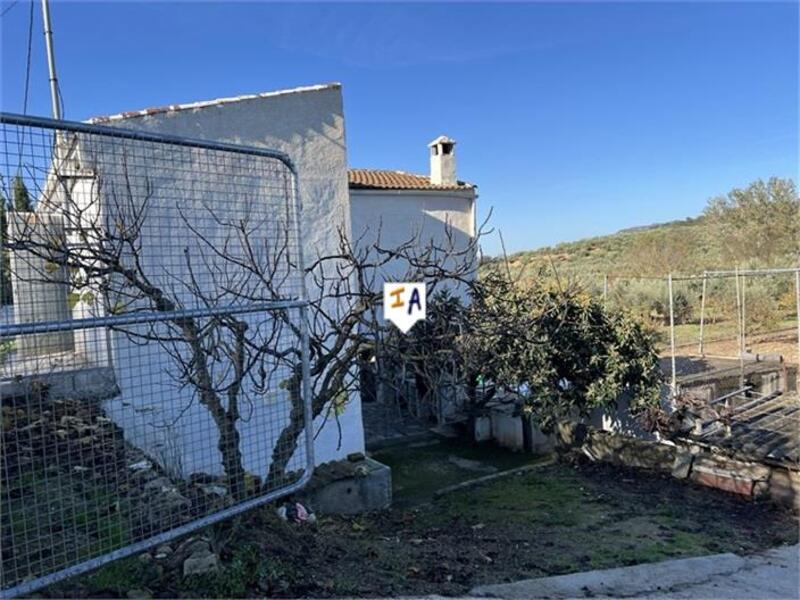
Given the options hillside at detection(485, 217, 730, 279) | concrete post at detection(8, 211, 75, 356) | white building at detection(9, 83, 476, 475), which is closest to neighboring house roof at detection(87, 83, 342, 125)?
white building at detection(9, 83, 476, 475)

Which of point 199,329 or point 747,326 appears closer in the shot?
point 199,329

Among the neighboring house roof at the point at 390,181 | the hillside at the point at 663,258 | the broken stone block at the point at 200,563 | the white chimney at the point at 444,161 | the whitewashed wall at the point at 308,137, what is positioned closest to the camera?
the broken stone block at the point at 200,563

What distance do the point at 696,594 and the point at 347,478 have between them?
4088 mm

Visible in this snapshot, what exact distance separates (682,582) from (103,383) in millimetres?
4456

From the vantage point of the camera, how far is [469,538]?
17.1 ft

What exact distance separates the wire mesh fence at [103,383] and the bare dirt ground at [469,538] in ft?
1.13

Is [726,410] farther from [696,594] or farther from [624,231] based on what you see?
[624,231]

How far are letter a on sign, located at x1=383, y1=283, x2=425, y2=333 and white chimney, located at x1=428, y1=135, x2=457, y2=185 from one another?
1153 cm

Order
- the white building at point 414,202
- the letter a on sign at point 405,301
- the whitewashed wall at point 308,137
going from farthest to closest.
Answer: the white building at point 414,202
the whitewashed wall at point 308,137
the letter a on sign at point 405,301

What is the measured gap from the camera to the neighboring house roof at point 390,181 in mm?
13125

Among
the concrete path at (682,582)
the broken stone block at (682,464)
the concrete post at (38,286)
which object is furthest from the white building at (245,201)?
the broken stone block at (682,464)

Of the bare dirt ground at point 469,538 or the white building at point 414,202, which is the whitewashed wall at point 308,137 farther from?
the white building at point 414,202

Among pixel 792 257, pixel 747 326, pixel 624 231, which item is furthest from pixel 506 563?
pixel 624 231

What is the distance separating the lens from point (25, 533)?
2836 millimetres
